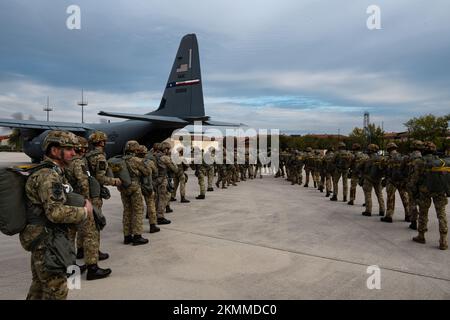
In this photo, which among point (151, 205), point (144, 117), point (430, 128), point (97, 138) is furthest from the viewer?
point (430, 128)

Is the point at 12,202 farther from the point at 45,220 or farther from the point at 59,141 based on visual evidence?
the point at 59,141

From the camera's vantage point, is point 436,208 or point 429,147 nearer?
point 436,208

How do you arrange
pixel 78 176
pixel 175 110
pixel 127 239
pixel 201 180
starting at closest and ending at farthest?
pixel 78 176
pixel 127 239
pixel 201 180
pixel 175 110

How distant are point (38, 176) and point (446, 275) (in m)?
5.24

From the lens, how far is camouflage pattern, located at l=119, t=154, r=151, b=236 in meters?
5.67

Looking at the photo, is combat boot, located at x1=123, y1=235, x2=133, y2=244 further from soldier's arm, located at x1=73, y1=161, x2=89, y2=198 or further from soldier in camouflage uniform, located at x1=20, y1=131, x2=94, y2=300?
soldier in camouflage uniform, located at x1=20, y1=131, x2=94, y2=300

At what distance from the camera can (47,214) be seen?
2.59m

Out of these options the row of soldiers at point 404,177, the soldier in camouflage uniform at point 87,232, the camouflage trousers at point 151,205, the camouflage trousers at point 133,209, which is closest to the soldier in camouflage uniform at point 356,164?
the row of soldiers at point 404,177

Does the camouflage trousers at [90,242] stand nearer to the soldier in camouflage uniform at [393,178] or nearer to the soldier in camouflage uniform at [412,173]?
the soldier in camouflage uniform at [412,173]

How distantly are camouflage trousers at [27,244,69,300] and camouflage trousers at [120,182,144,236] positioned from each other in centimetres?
288

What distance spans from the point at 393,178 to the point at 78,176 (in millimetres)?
6836

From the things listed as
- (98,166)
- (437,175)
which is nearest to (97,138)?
(98,166)
